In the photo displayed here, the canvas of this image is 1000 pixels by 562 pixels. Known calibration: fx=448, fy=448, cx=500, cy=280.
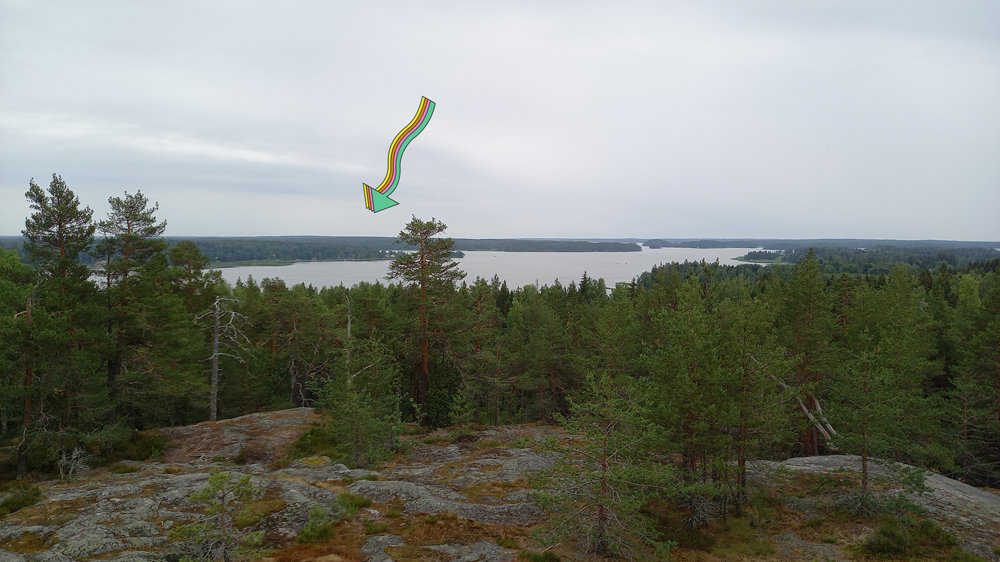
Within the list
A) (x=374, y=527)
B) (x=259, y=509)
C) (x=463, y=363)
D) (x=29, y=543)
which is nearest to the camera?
(x=29, y=543)

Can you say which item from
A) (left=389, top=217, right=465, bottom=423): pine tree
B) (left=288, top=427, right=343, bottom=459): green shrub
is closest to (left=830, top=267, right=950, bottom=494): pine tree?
(left=389, top=217, right=465, bottom=423): pine tree

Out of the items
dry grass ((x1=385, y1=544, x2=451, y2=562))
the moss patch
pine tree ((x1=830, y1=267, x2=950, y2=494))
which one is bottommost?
dry grass ((x1=385, y1=544, x2=451, y2=562))

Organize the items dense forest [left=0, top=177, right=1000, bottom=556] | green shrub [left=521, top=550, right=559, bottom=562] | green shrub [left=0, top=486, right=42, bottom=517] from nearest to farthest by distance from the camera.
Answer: green shrub [left=521, top=550, right=559, bottom=562] → green shrub [left=0, top=486, right=42, bottom=517] → dense forest [left=0, top=177, right=1000, bottom=556]

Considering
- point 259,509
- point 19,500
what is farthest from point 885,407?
point 19,500

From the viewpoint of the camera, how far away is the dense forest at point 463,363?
46.6 ft

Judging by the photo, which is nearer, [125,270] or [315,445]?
[125,270]

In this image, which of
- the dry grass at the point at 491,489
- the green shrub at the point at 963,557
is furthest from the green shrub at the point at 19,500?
the green shrub at the point at 963,557

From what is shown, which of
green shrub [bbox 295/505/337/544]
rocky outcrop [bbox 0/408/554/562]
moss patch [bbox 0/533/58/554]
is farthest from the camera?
green shrub [bbox 295/505/337/544]

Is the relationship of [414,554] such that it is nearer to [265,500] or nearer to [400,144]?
[265,500]

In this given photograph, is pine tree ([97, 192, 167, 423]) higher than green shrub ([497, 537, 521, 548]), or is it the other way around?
pine tree ([97, 192, 167, 423])

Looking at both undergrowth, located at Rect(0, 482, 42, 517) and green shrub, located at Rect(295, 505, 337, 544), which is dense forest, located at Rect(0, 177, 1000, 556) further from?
green shrub, located at Rect(295, 505, 337, 544)

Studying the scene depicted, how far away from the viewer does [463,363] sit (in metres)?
27.6

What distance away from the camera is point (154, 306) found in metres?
19.9

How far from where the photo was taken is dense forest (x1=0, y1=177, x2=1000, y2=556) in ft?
46.6
